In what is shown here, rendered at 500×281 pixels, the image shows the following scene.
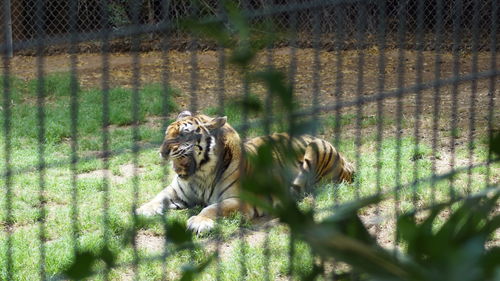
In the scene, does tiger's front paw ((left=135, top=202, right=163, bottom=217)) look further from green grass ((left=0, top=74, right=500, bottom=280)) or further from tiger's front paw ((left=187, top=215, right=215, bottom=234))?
tiger's front paw ((left=187, top=215, right=215, bottom=234))

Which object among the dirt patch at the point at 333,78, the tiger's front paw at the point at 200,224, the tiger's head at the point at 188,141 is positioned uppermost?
the tiger's head at the point at 188,141

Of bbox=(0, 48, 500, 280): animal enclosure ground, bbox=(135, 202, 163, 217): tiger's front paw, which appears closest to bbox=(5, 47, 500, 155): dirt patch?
bbox=(0, 48, 500, 280): animal enclosure ground

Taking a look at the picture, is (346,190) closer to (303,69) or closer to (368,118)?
(368,118)

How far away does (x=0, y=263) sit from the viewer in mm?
4391

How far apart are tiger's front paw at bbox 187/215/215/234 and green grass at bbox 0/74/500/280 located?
0.06 metres

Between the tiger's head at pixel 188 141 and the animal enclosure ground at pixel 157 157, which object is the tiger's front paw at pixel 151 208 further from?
the tiger's head at pixel 188 141

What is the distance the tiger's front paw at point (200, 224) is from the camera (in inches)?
202

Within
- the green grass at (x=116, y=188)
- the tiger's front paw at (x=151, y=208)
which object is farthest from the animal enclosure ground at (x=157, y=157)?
the tiger's front paw at (x=151, y=208)

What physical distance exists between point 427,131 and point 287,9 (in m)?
5.51

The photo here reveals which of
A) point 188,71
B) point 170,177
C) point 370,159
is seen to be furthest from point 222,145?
point 188,71

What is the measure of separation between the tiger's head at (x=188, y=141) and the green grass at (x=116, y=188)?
10.5 inches

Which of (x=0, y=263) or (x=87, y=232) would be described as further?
(x=87, y=232)

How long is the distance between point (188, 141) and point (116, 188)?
81 centimetres

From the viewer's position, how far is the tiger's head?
5.30 m
